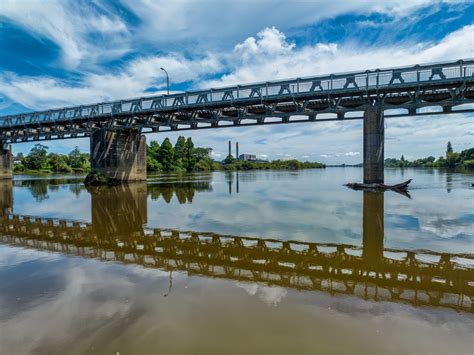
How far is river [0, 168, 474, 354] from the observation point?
14.2 ft

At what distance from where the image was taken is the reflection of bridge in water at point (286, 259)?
6246 millimetres

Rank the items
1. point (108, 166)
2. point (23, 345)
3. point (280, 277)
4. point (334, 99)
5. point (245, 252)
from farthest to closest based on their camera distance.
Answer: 1. point (108, 166)
2. point (334, 99)
3. point (245, 252)
4. point (280, 277)
5. point (23, 345)

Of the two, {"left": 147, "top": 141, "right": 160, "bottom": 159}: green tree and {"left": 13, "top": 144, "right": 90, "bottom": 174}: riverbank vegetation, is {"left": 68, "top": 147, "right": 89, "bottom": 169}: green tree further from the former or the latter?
{"left": 147, "top": 141, "right": 160, "bottom": 159}: green tree

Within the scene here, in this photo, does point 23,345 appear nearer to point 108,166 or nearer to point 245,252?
point 245,252

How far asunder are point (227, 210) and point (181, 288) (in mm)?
11480

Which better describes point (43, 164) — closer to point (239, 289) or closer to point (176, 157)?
point (176, 157)

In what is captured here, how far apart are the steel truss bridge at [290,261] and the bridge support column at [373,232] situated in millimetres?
111

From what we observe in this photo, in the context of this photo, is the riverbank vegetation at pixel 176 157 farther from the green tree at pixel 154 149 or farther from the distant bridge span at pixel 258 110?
the distant bridge span at pixel 258 110

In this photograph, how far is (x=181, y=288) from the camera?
629cm

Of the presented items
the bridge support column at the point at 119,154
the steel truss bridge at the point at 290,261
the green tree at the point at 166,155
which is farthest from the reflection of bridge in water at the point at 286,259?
the green tree at the point at 166,155

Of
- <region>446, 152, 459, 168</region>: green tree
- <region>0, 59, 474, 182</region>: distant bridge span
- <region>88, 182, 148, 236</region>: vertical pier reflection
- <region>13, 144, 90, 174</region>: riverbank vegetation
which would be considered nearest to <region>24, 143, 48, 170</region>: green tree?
<region>13, 144, 90, 174</region>: riverbank vegetation

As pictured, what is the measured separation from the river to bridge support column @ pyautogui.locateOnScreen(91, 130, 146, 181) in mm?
30824

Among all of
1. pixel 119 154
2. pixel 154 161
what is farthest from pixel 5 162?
pixel 154 161

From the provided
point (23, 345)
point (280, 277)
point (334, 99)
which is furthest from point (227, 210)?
point (334, 99)
